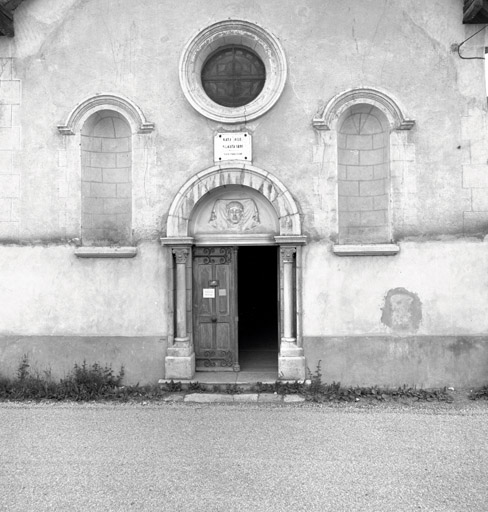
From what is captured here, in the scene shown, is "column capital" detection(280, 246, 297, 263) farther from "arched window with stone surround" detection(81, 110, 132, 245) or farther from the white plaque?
"arched window with stone surround" detection(81, 110, 132, 245)

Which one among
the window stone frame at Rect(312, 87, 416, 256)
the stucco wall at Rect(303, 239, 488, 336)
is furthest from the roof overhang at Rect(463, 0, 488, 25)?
the stucco wall at Rect(303, 239, 488, 336)

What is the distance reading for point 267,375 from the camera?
8516 mm

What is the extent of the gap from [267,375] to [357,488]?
3997mm

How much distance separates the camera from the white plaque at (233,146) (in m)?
8.16

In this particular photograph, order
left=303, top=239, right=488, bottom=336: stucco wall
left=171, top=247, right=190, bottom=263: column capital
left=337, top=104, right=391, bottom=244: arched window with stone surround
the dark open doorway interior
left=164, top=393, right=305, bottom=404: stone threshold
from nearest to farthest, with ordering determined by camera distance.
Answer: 1. left=164, top=393, right=305, bottom=404: stone threshold
2. left=303, top=239, right=488, bottom=336: stucco wall
3. left=171, top=247, right=190, bottom=263: column capital
4. left=337, top=104, right=391, bottom=244: arched window with stone surround
5. the dark open doorway interior

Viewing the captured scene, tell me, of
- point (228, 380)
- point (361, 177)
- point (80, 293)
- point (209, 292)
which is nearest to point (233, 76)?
point (361, 177)

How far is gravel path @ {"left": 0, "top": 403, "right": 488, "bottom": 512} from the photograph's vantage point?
436 cm

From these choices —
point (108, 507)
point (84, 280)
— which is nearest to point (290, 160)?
point (84, 280)

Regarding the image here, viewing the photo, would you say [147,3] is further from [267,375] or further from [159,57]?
[267,375]

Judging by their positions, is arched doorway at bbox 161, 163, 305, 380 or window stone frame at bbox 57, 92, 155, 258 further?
window stone frame at bbox 57, 92, 155, 258

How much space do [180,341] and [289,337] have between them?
5.85 feet

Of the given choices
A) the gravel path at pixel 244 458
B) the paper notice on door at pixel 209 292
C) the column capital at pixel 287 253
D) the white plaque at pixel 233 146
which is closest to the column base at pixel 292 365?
the gravel path at pixel 244 458

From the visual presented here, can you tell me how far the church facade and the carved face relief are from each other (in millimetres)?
39

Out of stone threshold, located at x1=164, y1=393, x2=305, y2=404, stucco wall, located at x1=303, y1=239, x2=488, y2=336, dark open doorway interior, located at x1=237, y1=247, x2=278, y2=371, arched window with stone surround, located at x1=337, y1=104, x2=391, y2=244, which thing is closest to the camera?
stone threshold, located at x1=164, y1=393, x2=305, y2=404
